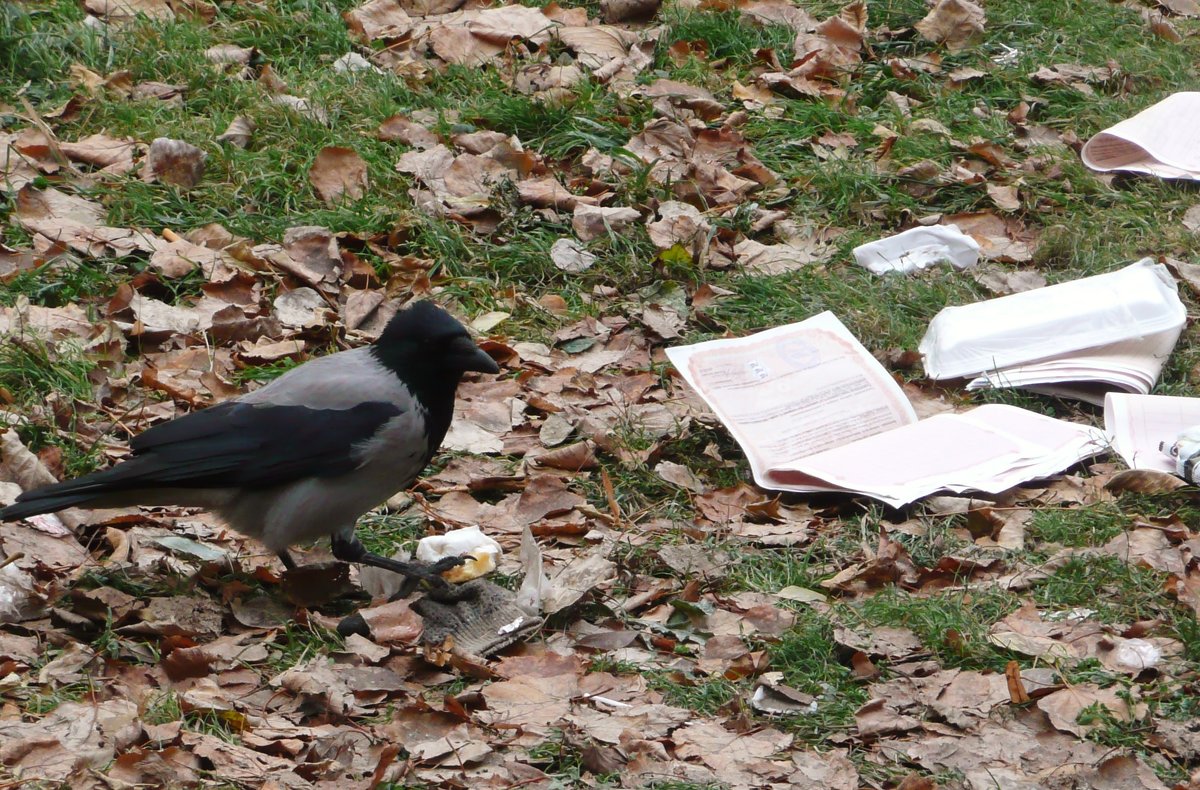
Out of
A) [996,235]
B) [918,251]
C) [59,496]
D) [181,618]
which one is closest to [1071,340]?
[918,251]

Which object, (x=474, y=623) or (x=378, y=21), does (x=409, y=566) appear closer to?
(x=474, y=623)

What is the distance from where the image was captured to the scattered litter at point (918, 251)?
583 centimetres

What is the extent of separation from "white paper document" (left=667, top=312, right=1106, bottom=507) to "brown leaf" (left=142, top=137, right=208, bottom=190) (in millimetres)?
2219

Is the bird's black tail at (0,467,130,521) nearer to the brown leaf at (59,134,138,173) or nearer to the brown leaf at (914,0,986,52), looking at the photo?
the brown leaf at (59,134,138,173)

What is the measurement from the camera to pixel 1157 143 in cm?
642

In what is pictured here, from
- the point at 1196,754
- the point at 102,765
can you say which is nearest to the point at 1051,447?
the point at 1196,754

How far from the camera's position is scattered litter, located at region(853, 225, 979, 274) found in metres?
5.83

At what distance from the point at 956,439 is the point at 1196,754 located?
1.57 m

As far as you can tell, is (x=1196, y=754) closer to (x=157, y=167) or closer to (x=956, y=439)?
(x=956, y=439)

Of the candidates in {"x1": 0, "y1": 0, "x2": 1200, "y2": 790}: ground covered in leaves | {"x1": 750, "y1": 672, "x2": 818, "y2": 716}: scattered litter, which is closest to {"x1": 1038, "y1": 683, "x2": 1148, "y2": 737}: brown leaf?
{"x1": 0, "y1": 0, "x2": 1200, "y2": 790}: ground covered in leaves

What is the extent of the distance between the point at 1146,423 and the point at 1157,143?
2160 mm

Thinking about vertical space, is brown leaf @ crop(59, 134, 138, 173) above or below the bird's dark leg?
above

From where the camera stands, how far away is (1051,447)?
4.65 m

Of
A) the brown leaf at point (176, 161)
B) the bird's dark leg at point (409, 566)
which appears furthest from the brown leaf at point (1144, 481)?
the brown leaf at point (176, 161)
